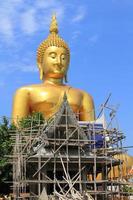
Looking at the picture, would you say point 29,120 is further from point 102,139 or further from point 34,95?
point 34,95

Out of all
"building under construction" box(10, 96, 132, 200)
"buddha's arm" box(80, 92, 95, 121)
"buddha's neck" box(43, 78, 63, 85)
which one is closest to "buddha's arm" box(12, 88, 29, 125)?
"buddha's neck" box(43, 78, 63, 85)

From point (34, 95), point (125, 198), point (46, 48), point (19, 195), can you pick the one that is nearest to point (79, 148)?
point (19, 195)

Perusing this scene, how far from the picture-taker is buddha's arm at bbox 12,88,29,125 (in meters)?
28.8

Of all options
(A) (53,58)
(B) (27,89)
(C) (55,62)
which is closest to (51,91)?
(B) (27,89)

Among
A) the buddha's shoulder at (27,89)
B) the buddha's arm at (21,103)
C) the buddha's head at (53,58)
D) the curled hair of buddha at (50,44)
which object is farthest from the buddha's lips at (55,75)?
the buddha's arm at (21,103)

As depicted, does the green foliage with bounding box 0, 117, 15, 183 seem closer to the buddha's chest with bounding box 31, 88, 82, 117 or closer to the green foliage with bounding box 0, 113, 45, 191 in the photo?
the green foliage with bounding box 0, 113, 45, 191

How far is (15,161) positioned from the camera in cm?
2131

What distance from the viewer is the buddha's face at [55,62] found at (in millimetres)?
30656

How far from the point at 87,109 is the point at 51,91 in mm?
2721

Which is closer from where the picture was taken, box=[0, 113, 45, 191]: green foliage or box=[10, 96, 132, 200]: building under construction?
box=[10, 96, 132, 200]: building under construction

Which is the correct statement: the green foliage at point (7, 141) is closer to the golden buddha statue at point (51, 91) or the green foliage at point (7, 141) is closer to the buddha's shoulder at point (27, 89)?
the golden buddha statue at point (51, 91)

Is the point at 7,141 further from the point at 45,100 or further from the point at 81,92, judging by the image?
the point at 81,92

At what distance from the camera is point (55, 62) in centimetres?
3064

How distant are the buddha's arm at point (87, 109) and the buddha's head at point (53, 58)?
7.53 ft
